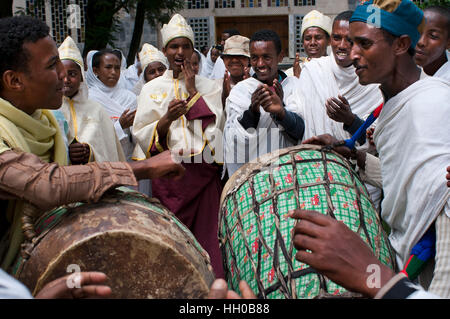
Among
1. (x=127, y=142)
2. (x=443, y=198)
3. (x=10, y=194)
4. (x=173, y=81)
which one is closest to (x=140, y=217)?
(x=10, y=194)

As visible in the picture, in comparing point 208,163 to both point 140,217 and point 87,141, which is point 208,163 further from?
point 140,217

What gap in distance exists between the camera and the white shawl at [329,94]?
13.1 ft

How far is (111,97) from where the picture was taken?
618 centimetres

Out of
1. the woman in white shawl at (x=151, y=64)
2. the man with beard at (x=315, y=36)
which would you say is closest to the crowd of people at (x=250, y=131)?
the man with beard at (x=315, y=36)

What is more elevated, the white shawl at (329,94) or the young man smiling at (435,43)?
the young man smiling at (435,43)

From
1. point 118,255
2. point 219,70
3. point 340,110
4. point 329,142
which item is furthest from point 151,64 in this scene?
point 118,255

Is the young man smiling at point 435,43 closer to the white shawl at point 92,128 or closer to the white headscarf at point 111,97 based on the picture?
the white shawl at point 92,128

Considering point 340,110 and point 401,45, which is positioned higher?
point 401,45

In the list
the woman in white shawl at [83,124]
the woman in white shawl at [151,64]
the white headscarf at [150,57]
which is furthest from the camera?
the white headscarf at [150,57]

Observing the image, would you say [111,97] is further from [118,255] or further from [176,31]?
[118,255]

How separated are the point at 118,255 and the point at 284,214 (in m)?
1.04

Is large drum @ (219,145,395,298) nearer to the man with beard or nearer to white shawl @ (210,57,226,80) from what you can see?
the man with beard

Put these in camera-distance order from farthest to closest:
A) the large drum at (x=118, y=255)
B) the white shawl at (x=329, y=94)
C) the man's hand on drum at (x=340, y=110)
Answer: the white shawl at (x=329, y=94) < the man's hand on drum at (x=340, y=110) < the large drum at (x=118, y=255)

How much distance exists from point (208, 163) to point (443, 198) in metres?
2.67
